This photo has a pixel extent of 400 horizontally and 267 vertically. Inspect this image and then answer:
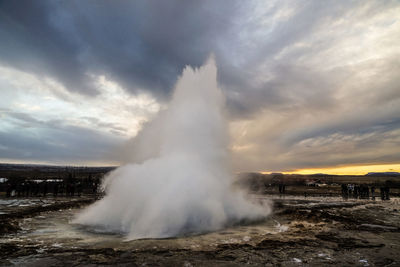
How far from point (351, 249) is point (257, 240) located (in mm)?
3235

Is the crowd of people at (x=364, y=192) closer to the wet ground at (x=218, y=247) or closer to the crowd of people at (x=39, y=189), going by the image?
the wet ground at (x=218, y=247)

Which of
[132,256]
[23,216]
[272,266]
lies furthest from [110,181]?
[272,266]

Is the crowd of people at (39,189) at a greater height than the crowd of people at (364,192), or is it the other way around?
the crowd of people at (364,192)

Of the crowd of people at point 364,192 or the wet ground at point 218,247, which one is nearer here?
the wet ground at point 218,247

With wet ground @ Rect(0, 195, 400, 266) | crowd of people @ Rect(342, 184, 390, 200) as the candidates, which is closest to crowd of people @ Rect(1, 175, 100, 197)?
wet ground @ Rect(0, 195, 400, 266)

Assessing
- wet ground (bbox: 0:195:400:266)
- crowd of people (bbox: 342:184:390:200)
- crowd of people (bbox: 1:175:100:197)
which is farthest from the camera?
crowd of people (bbox: 1:175:100:197)

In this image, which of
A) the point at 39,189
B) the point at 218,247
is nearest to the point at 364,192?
the point at 218,247

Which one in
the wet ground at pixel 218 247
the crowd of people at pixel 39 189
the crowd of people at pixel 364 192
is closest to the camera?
the wet ground at pixel 218 247

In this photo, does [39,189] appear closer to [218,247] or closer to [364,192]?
[218,247]

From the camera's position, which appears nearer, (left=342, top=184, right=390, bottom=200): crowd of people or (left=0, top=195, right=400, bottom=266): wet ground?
(left=0, top=195, right=400, bottom=266): wet ground

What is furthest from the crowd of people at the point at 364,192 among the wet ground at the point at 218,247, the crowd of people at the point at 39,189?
the crowd of people at the point at 39,189

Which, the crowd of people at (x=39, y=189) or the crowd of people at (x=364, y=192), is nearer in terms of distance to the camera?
the crowd of people at (x=364, y=192)

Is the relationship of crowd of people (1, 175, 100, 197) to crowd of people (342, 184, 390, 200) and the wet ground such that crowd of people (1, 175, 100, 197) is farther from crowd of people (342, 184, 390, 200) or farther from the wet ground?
crowd of people (342, 184, 390, 200)

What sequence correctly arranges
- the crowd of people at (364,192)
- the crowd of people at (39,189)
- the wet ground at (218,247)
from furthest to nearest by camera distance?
1. the crowd of people at (39,189)
2. the crowd of people at (364,192)
3. the wet ground at (218,247)
